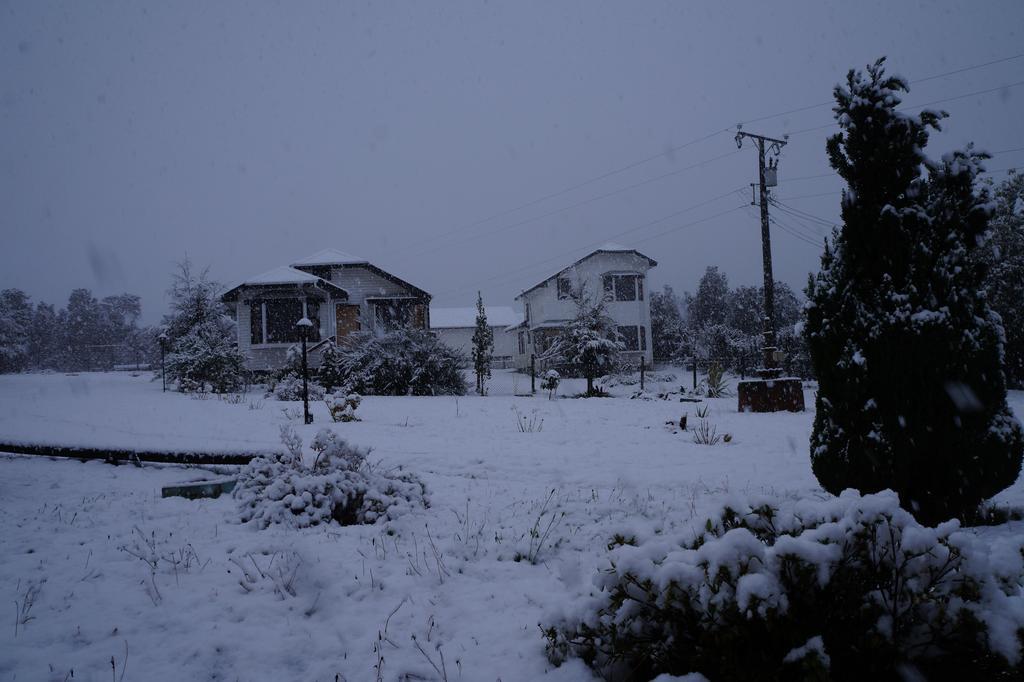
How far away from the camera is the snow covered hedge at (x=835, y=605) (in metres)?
1.83

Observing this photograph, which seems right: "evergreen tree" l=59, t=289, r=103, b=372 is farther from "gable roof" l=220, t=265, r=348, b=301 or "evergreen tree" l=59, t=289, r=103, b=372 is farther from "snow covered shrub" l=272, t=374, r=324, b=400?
"snow covered shrub" l=272, t=374, r=324, b=400

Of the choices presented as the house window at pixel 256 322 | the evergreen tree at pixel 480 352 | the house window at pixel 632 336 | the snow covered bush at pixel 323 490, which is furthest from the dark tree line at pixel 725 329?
the snow covered bush at pixel 323 490

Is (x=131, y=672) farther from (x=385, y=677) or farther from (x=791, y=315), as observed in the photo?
(x=791, y=315)

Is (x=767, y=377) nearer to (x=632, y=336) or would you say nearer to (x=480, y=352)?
(x=480, y=352)

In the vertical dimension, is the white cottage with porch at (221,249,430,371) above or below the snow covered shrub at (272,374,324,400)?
above

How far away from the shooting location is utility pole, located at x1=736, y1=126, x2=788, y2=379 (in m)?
15.1

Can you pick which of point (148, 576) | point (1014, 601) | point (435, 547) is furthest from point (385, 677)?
point (1014, 601)

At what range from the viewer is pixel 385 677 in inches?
97.4

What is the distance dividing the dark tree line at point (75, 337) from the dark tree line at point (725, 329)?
4833 cm

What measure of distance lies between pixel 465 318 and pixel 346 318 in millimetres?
26430

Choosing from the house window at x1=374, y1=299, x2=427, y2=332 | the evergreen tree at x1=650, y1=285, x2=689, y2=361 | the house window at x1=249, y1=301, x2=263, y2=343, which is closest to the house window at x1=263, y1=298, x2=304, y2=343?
the house window at x1=249, y1=301, x2=263, y2=343

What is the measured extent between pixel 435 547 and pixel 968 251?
4.76 meters

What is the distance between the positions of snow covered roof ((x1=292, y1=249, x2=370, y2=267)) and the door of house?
2167 mm

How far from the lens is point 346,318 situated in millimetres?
26938
